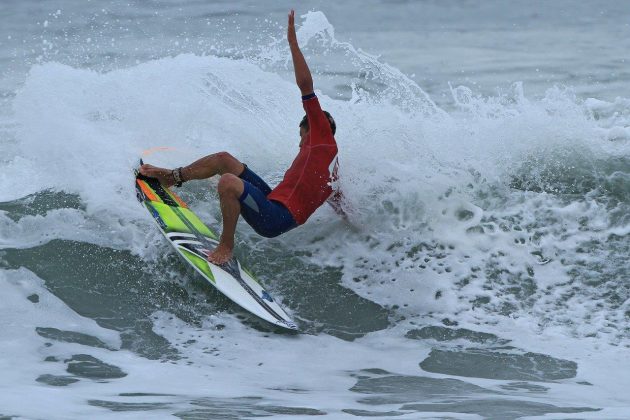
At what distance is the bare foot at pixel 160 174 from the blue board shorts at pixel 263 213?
0.81 meters

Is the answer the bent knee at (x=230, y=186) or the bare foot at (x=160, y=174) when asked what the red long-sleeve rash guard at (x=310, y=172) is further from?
the bare foot at (x=160, y=174)

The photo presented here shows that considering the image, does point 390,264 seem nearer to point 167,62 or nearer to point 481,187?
point 481,187

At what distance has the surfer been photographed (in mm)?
6707

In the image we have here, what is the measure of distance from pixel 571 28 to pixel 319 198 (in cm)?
1211

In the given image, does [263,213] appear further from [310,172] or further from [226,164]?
[226,164]

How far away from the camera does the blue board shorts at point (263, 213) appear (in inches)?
266

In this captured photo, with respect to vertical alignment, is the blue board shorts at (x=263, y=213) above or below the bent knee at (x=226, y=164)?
below

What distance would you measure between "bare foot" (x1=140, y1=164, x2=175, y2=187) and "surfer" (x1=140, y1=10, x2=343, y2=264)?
0.67 metres

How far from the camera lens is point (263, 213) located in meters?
6.79

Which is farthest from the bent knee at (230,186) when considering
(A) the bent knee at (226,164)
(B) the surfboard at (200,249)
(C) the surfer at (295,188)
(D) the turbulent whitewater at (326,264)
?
(D) the turbulent whitewater at (326,264)

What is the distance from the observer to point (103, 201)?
796 cm

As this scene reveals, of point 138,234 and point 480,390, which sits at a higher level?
point 138,234

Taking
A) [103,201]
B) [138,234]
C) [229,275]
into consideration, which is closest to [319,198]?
[229,275]

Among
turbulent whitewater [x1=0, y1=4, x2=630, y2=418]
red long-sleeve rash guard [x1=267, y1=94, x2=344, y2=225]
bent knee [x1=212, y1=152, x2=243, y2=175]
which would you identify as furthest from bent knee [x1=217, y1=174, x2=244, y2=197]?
turbulent whitewater [x1=0, y1=4, x2=630, y2=418]
